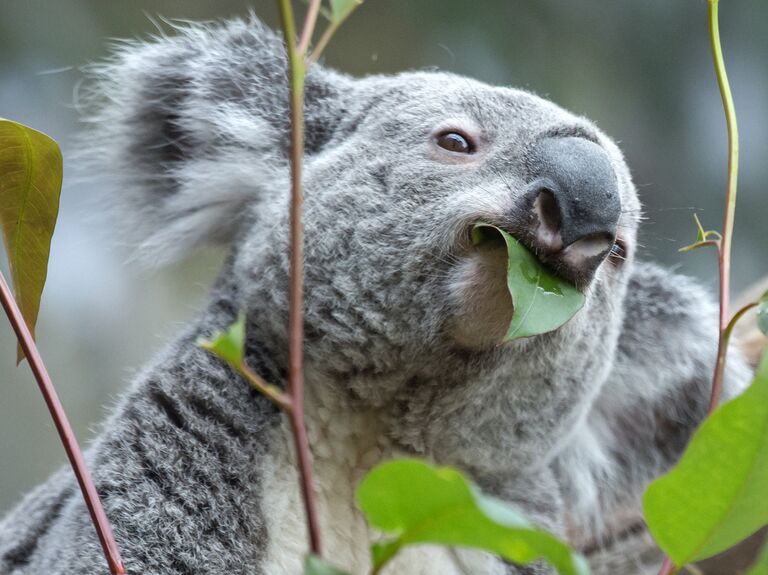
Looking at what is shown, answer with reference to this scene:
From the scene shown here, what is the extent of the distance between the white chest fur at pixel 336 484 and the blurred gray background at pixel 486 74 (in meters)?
3.98

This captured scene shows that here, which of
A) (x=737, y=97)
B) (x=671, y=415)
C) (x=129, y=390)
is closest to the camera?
(x=129, y=390)

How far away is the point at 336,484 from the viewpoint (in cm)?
178

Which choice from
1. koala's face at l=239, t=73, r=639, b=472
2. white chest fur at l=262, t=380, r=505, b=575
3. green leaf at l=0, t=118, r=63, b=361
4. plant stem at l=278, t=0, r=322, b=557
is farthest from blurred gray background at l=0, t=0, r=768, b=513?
plant stem at l=278, t=0, r=322, b=557

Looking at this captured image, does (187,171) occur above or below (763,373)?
below

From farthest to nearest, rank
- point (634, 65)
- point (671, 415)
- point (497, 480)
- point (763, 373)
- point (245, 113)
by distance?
point (634, 65), point (671, 415), point (245, 113), point (497, 480), point (763, 373)

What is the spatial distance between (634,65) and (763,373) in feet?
19.1

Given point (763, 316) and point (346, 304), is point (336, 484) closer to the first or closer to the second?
point (346, 304)

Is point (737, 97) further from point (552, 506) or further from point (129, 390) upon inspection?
point (129, 390)

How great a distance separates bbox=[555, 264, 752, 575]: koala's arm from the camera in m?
2.22

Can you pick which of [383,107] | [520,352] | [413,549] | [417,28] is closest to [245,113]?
[383,107]

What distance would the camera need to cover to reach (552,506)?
6.67 ft

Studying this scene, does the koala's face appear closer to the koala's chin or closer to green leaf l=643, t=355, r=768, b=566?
the koala's chin

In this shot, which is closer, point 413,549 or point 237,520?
point 237,520

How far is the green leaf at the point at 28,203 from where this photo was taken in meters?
1.17
